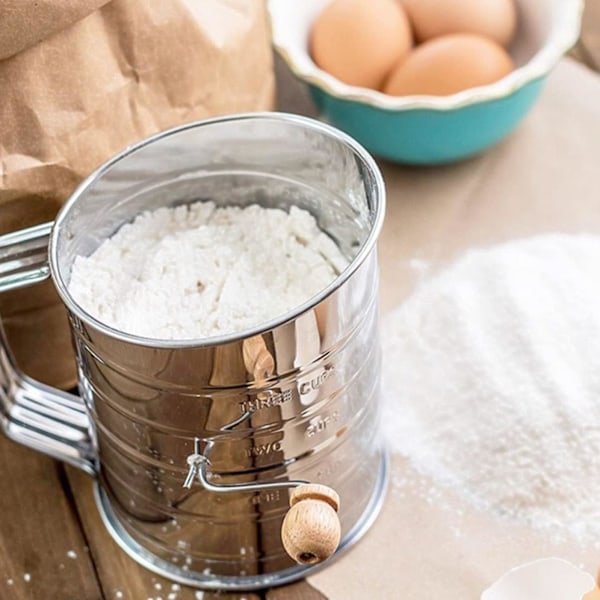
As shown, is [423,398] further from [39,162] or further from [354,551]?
[39,162]

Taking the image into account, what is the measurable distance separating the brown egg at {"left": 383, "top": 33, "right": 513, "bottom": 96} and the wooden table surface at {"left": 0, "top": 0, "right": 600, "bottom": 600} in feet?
1.30

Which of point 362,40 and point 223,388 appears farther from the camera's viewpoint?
point 362,40

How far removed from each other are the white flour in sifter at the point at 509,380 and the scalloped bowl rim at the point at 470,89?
4.7 inches

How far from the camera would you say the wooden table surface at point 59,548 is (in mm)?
635

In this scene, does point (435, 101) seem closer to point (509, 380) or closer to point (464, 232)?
point (464, 232)

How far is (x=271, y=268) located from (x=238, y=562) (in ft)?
0.60

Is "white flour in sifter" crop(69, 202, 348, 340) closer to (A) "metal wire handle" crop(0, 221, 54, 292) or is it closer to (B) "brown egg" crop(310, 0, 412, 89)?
(A) "metal wire handle" crop(0, 221, 54, 292)

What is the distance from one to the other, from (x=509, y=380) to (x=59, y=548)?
318 mm

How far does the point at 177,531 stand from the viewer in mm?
625

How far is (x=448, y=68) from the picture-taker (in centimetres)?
82

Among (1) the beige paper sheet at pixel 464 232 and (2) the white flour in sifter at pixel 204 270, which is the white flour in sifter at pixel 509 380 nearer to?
(1) the beige paper sheet at pixel 464 232

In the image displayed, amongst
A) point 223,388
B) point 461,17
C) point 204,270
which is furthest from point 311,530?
point 461,17

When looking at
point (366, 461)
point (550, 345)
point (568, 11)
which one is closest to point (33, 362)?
point (366, 461)

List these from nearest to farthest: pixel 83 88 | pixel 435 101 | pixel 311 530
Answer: pixel 311 530
pixel 83 88
pixel 435 101
